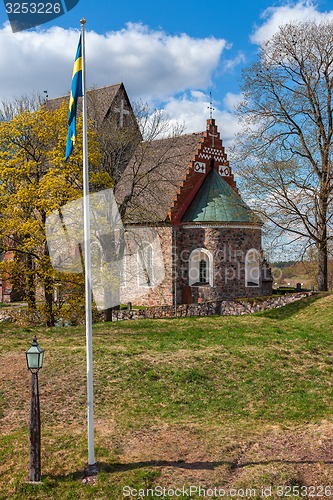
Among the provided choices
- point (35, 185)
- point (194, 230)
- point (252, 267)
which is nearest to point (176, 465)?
point (35, 185)

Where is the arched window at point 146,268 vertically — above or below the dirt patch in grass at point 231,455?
above

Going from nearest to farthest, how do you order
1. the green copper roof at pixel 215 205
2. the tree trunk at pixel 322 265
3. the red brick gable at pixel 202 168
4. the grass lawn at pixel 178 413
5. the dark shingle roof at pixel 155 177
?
the grass lawn at pixel 178 413 → the tree trunk at pixel 322 265 → the dark shingle roof at pixel 155 177 → the green copper roof at pixel 215 205 → the red brick gable at pixel 202 168

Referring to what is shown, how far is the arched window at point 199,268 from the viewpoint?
31219 mm

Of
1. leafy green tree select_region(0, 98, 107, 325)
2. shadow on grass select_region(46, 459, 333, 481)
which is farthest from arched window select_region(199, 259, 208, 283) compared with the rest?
shadow on grass select_region(46, 459, 333, 481)

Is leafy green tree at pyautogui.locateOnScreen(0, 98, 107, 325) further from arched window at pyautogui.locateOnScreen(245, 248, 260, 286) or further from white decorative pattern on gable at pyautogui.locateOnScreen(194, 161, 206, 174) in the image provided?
arched window at pyautogui.locateOnScreen(245, 248, 260, 286)

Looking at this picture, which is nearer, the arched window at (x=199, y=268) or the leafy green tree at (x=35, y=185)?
the leafy green tree at (x=35, y=185)

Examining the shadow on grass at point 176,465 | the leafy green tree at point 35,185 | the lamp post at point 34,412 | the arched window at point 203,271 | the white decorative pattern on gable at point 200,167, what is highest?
the white decorative pattern on gable at point 200,167

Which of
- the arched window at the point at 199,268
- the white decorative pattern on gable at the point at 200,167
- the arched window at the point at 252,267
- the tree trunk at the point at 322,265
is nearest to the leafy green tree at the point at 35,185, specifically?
the arched window at the point at 199,268

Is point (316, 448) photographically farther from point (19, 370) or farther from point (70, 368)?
point (19, 370)

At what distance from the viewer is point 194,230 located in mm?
31297

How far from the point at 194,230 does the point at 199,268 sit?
230 cm

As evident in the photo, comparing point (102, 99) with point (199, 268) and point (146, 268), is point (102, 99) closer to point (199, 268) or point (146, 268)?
point (146, 268)

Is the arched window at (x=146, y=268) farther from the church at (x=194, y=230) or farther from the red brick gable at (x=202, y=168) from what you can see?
the red brick gable at (x=202, y=168)

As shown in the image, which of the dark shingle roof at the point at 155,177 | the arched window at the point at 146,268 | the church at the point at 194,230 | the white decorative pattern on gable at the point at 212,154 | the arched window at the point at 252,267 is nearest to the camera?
the dark shingle roof at the point at 155,177
